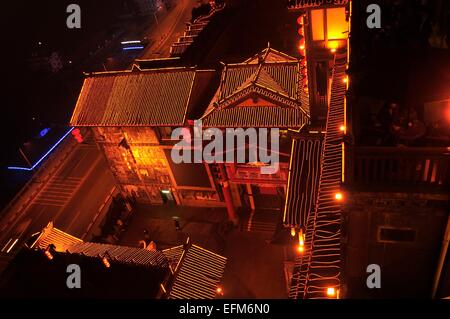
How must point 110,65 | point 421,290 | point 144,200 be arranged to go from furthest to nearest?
point 110,65 → point 144,200 → point 421,290

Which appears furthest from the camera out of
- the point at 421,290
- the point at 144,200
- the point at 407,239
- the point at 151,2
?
the point at 151,2

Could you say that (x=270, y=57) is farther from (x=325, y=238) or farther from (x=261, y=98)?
(x=325, y=238)

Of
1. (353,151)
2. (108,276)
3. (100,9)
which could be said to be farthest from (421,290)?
(100,9)

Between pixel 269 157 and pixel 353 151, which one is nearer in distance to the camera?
pixel 353 151

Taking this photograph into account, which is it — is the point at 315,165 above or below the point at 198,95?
below

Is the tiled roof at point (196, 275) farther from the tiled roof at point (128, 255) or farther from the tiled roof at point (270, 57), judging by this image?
the tiled roof at point (270, 57)

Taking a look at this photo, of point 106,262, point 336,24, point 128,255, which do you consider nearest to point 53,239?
point 128,255

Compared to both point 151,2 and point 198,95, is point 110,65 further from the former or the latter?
point 198,95
